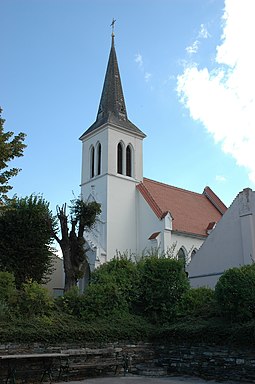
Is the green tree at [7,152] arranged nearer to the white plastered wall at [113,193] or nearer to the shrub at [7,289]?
the shrub at [7,289]

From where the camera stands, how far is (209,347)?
12250 mm

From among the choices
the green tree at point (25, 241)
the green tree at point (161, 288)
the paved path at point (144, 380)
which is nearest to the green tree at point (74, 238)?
the green tree at point (25, 241)

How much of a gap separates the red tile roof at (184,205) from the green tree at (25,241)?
12.1 metres

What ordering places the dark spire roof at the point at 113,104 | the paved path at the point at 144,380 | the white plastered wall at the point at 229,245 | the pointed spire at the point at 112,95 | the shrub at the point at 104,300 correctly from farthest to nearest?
1. the pointed spire at the point at 112,95
2. the dark spire roof at the point at 113,104
3. the white plastered wall at the point at 229,245
4. the shrub at the point at 104,300
5. the paved path at the point at 144,380

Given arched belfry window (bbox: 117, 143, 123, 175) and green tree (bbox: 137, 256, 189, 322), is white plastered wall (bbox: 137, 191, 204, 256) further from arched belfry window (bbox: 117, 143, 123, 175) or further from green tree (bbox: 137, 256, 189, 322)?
green tree (bbox: 137, 256, 189, 322)

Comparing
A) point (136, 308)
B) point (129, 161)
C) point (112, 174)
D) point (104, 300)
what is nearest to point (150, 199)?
point (112, 174)

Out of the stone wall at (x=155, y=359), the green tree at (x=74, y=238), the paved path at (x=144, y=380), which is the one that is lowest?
the paved path at (x=144, y=380)

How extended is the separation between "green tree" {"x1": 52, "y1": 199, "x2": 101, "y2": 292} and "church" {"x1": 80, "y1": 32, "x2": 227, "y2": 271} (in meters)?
10.4

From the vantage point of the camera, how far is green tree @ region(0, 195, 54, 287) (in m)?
20.2

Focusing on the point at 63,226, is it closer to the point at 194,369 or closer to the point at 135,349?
the point at 135,349

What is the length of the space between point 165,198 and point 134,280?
1977 centimetres

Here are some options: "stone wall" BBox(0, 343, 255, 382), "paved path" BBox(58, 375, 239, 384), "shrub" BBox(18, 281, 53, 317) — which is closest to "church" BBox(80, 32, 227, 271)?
"stone wall" BBox(0, 343, 255, 382)

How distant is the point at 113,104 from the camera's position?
3706cm

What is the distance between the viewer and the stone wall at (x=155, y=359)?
1129 cm
